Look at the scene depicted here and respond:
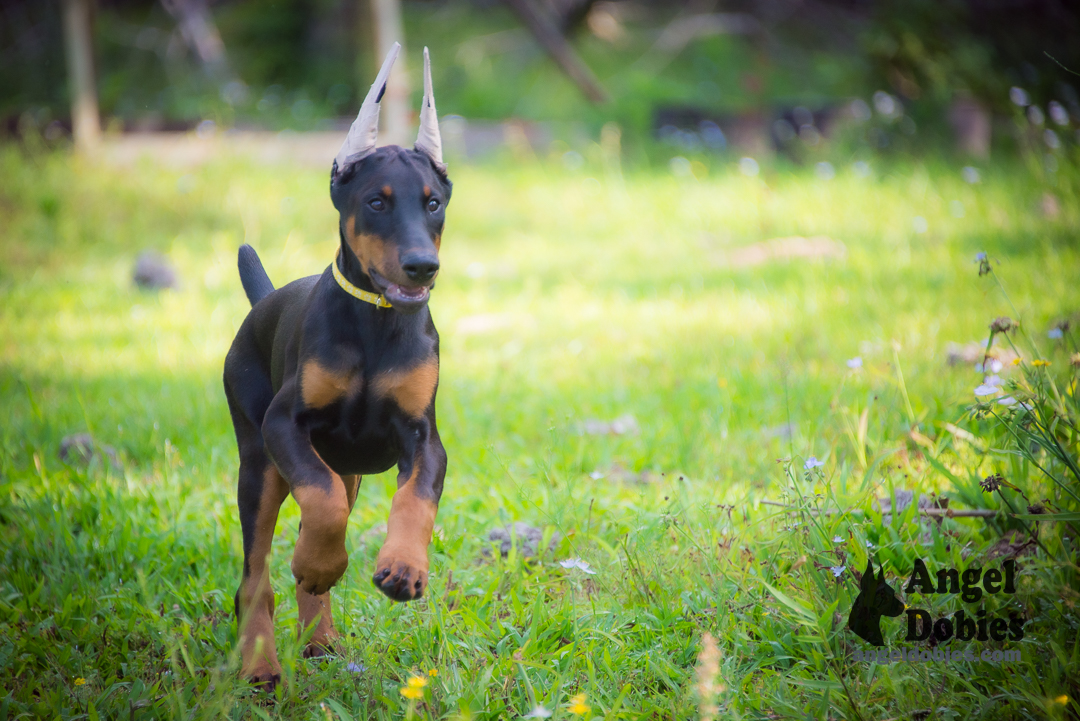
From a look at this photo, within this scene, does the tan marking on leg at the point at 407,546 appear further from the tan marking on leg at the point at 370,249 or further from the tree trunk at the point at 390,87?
the tree trunk at the point at 390,87

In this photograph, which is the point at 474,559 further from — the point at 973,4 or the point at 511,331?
the point at 973,4

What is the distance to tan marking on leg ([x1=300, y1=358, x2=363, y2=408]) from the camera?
2.17 metres

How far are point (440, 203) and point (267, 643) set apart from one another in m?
1.30

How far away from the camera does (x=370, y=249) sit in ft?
7.10

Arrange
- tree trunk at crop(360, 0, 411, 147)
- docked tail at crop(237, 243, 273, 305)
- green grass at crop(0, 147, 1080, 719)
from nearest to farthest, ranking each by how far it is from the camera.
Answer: green grass at crop(0, 147, 1080, 719), docked tail at crop(237, 243, 273, 305), tree trunk at crop(360, 0, 411, 147)

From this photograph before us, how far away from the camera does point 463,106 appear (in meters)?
11.0

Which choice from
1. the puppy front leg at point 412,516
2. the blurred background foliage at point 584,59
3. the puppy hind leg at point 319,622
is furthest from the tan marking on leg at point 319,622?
the blurred background foliage at point 584,59

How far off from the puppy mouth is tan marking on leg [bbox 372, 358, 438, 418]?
20cm

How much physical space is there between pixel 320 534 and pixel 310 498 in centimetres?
9

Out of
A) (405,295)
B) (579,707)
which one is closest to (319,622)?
(579,707)

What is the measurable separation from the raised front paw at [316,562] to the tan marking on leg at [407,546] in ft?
0.37

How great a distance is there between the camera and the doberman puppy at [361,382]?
2.06m

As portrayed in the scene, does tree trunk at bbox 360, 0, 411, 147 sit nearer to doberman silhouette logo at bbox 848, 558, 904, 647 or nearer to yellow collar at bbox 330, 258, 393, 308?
yellow collar at bbox 330, 258, 393, 308
